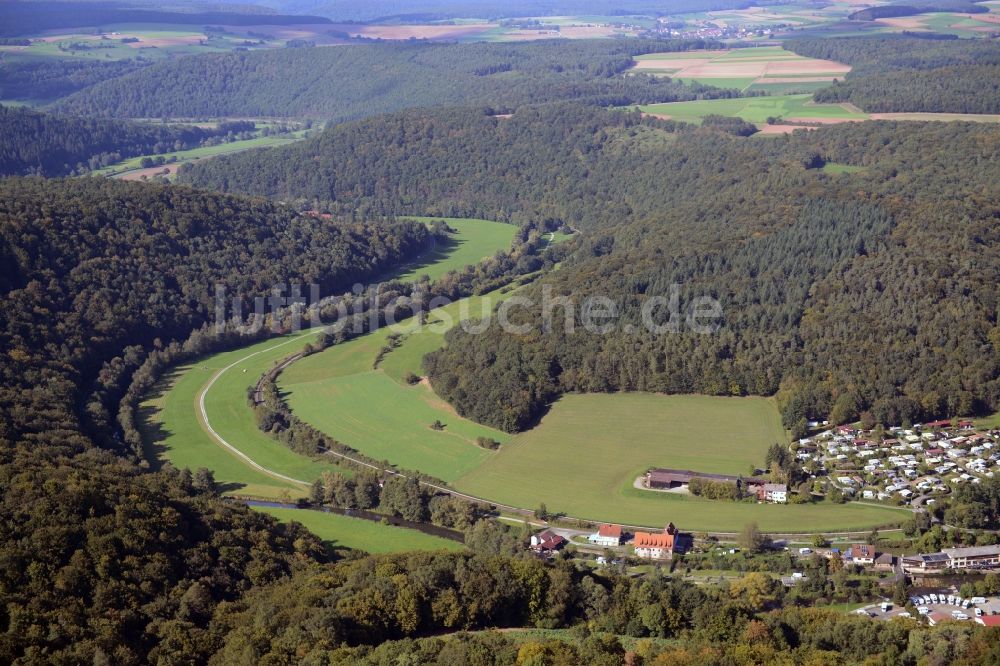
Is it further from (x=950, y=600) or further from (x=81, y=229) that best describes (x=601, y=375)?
(x=81, y=229)

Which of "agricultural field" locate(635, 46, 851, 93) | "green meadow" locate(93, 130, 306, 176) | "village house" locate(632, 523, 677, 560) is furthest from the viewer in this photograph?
"agricultural field" locate(635, 46, 851, 93)

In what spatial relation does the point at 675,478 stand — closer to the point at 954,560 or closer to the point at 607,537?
the point at 607,537

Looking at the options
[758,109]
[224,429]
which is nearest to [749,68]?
[758,109]

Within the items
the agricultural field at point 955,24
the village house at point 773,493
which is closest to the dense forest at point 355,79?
the agricultural field at point 955,24

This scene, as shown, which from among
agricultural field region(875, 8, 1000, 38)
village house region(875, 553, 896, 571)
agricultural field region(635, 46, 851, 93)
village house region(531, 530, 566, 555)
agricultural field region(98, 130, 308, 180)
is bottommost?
village house region(531, 530, 566, 555)

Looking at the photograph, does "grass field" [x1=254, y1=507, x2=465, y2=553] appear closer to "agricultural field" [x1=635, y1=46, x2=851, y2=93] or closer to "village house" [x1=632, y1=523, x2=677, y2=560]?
"village house" [x1=632, y1=523, x2=677, y2=560]

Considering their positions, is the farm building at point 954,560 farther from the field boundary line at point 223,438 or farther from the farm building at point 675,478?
the field boundary line at point 223,438

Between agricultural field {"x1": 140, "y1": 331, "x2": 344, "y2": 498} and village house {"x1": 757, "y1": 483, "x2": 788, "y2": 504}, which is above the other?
village house {"x1": 757, "y1": 483, "x2": 788, "y2": 504}

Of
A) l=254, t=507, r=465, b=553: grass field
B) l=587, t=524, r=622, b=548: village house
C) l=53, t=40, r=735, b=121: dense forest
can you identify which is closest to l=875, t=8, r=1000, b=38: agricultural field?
l=53, t=40, r=735, b=121: dense forest
